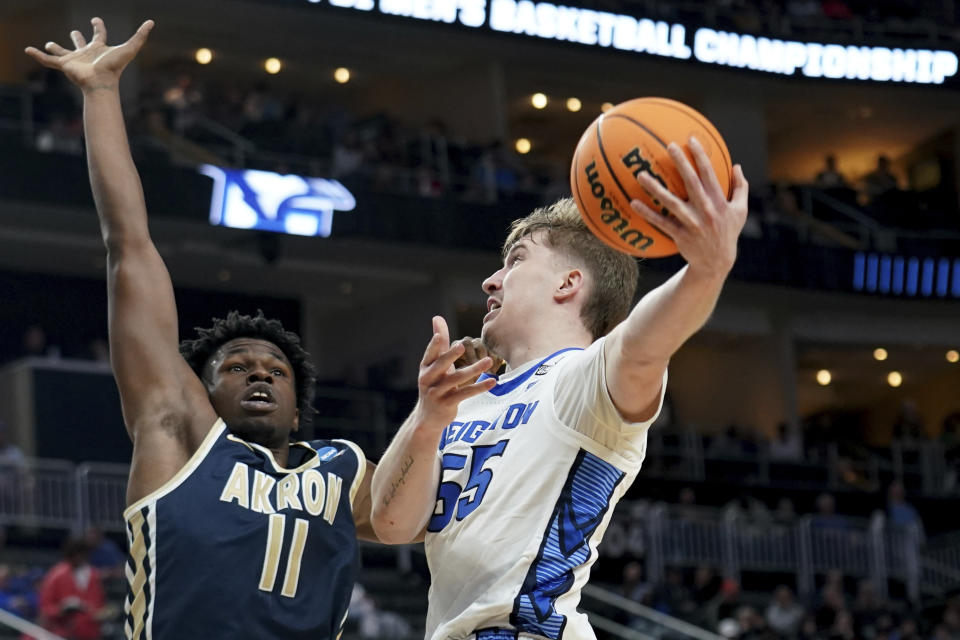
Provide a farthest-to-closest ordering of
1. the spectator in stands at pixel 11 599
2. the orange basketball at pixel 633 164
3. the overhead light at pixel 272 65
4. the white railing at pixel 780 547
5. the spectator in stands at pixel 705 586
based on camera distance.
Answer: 1. the overhead light at pixel 272 65
2. the white railing at pixel 780 547
3. the spectator in stands at pixel 705 586
4. the spectator in stands at pixel 11 599
5. the orange basketball at pixel 633 164

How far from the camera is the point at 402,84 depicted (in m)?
31.5

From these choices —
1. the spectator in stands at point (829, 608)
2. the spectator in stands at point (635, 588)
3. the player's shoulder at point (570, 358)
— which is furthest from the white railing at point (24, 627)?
the spectator in stands at point (829, 608)

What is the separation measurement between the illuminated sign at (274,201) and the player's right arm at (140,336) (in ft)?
61.8

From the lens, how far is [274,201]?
24.7 meters

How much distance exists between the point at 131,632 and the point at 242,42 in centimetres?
2507

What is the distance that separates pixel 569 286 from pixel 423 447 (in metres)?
0.72

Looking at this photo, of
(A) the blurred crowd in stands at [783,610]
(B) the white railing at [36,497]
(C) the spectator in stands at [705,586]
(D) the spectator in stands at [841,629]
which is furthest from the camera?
(C) the spectator in stands at [705,586]

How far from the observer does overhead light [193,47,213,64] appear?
97.1ft

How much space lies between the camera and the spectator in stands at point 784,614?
64.6 ft

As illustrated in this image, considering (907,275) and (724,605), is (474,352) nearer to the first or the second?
(724,605)

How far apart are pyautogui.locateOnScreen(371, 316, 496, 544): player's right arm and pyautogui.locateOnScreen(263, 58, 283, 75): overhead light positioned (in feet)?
84.8

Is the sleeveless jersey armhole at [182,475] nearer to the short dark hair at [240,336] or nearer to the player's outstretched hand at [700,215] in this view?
the short dark hair at [240,336]

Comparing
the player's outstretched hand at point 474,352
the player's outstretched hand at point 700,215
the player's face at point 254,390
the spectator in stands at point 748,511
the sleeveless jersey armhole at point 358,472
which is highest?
the player's outstretched hand at point 700,215

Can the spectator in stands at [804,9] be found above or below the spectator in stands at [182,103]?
above
